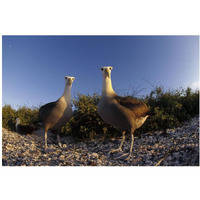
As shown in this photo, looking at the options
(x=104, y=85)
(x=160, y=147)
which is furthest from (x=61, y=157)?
(x=160, y=147)

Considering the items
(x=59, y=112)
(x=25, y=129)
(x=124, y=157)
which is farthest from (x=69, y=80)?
(x=25, y=129)

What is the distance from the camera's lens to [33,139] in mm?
4996

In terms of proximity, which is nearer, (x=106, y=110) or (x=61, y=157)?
(x=106, y=110)

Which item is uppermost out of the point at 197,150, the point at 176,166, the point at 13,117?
the point at 13,117

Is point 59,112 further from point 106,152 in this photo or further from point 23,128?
point 23,128

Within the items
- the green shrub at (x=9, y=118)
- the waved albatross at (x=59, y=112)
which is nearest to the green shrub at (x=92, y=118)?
the green shrub at (x=9, y=118)

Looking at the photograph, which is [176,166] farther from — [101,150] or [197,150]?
[101,150]

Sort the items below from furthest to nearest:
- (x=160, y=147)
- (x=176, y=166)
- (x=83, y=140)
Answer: (x=83, y=140) < (x=160, y=147) < (x=176, y=166)

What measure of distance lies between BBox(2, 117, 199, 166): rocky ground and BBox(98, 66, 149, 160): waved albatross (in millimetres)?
447

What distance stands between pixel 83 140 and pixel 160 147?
2.04 m

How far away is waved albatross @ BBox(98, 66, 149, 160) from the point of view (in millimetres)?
3346

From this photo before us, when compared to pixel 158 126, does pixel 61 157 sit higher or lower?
lower

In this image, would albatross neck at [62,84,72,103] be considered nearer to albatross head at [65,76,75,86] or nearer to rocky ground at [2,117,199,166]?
albatross head at [65,76,75,86]

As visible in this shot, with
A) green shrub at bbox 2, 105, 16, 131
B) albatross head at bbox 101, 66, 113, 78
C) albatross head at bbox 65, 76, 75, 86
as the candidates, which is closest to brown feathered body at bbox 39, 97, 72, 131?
albatross head at bbox 65, 76, 75, 86
